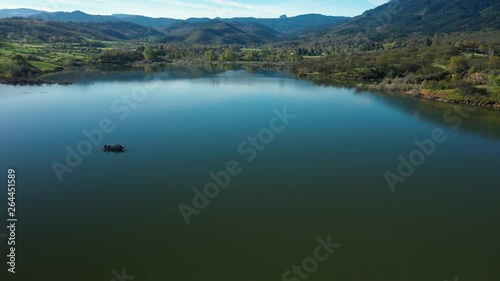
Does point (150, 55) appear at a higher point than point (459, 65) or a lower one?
lower

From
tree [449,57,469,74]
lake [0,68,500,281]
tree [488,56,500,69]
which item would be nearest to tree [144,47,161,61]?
lake [0,68,500,281]

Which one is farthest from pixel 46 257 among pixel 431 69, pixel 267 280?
pixel 431 69

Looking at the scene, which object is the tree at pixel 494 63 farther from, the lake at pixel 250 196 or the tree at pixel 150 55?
the tree at pixel 150 55

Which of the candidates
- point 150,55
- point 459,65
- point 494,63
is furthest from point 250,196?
point 150,55

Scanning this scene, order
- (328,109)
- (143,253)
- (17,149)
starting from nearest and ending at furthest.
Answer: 1. (143,253)
2. (17,149)
3. (328,109)

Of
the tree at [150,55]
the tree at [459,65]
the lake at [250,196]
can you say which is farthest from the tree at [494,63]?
the tree at [150,55]

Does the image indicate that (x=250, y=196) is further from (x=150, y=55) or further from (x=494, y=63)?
(x=150, y=55)

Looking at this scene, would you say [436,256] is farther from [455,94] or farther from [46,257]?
[455,94]

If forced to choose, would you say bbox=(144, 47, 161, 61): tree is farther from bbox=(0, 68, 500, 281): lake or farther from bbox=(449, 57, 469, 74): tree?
bbox=(449, 57, 469, 74): tree
